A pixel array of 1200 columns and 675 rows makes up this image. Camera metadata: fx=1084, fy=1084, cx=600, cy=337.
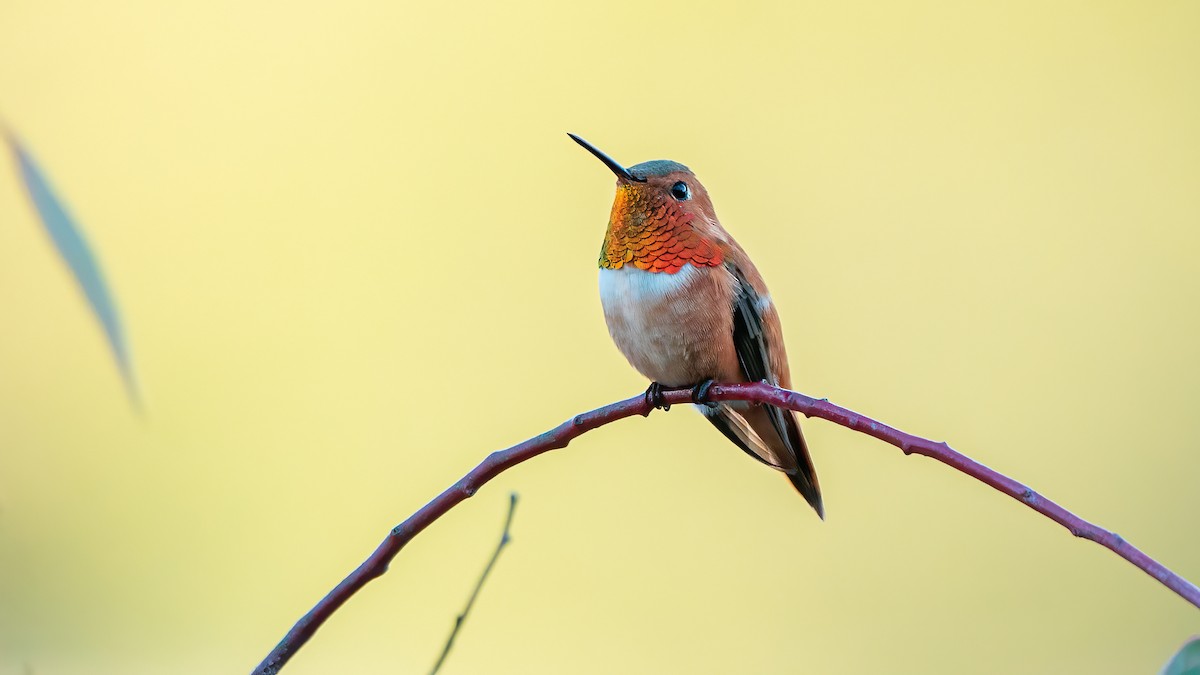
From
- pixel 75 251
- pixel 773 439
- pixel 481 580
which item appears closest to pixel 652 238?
pixel 773 439

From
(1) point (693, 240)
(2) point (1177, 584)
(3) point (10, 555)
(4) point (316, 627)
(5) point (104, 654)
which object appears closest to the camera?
(2) point (1177, 584)

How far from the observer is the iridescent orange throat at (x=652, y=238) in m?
1.23

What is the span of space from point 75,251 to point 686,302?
0.80 m

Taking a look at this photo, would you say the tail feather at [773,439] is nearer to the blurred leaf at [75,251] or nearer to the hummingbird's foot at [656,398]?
the hummingbird's foot at [656,398]

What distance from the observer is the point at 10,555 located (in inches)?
61.6

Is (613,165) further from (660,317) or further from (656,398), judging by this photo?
(656,398)

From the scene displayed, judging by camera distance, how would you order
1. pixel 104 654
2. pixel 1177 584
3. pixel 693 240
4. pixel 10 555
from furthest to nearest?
pixel 104 654, pixel 10 555, pixel 693 240, pixel 1177 584

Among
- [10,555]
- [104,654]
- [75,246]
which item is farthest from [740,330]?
[104,654]

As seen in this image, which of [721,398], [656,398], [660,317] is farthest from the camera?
[660,317]

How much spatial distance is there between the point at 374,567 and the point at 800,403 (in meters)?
0.27

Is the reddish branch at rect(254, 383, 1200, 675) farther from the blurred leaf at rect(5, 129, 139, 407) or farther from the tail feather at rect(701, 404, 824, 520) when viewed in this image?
the tail feather at rect(701, 404, 824, 520)

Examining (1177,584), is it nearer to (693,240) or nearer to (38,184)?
(38,184)

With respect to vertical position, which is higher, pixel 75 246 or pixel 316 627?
pixel 75 246

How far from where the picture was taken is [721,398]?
732mm
